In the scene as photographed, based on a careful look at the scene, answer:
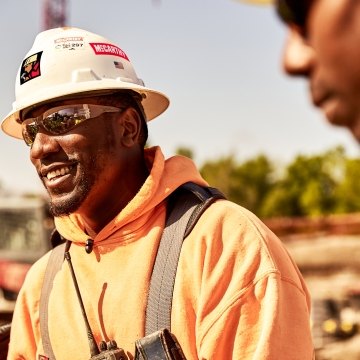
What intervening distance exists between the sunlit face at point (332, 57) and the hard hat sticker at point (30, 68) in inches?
85.5

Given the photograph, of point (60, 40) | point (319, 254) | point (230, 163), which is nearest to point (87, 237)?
point (60, 40)

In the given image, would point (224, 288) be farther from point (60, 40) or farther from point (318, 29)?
point (318, 29)

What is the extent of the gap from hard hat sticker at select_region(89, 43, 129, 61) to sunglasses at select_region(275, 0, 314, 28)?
2.19 m

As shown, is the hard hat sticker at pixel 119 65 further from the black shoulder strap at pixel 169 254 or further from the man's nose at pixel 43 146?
the black shoulder strap at pixel 169 254

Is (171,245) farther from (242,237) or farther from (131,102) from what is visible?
(131,102)

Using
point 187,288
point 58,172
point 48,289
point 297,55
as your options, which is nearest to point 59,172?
point 58,172

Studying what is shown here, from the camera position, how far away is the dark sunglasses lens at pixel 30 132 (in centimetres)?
302

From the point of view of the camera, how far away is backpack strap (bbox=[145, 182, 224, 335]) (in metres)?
2.65

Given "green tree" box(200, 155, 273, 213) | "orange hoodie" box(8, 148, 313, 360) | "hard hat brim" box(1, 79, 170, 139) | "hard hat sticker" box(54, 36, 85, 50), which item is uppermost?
"hard hat sticker" box(54, 36, 85, 50)

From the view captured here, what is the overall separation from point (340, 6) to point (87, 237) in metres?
2.32

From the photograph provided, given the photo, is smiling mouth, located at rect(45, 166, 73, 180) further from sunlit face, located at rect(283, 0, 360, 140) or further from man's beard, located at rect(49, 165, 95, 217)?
sunlit face, located at rect(283, 0, 360, 140)

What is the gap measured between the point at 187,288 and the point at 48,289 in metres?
0.73

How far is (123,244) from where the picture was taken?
2982 mm

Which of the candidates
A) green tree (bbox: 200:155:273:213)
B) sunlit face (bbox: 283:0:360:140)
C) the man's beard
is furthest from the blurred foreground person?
green tree (bbox: 200:155:273:213)
